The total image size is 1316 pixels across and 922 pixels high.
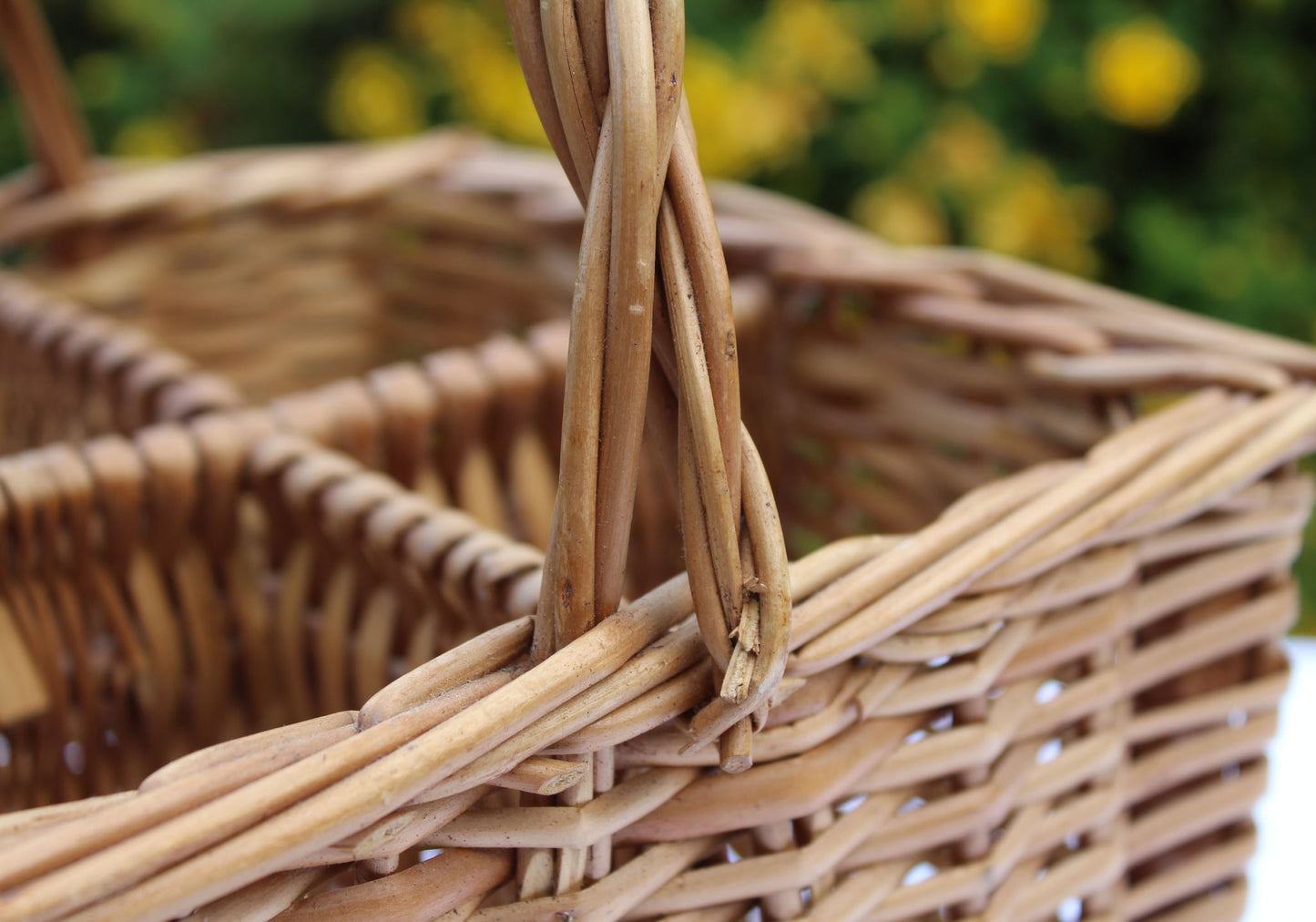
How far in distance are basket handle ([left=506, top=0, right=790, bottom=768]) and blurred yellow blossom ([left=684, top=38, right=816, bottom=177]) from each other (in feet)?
2.20

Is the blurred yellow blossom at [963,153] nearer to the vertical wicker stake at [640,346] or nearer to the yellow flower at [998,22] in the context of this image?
the yellow flower at [998,22]

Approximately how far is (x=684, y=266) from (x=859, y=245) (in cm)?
34

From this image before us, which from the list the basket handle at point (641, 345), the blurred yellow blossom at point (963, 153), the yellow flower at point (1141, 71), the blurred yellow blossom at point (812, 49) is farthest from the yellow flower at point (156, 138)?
the basket handle at point (641, 345)

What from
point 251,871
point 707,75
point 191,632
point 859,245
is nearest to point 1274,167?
point 707,75

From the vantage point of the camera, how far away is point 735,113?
923mm

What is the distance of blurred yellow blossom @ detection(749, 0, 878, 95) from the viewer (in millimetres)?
944

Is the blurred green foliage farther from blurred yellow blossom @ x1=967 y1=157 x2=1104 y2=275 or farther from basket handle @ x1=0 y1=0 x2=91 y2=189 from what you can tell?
basket handle @ x1=0 y1=0 x2=91 y2=189

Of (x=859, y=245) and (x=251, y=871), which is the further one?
(x=859, y=245)

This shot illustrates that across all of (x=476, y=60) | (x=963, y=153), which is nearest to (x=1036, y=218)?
(x=963, y=153)

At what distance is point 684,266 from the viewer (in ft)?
0.78

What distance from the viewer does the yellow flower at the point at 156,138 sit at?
3.63 feet

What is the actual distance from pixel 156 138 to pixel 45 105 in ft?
1.51

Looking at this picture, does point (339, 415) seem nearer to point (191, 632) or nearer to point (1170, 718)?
point (191, 632)

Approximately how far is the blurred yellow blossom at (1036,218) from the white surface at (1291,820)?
0.39 metres
